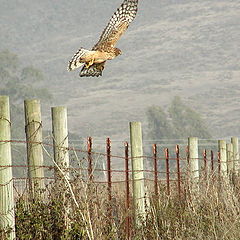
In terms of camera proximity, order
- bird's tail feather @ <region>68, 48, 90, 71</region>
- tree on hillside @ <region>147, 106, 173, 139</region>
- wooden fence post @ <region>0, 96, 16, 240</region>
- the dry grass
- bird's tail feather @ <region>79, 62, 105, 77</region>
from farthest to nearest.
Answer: tree on hillside @ <region>147, 106, 173, 139</region>, bird's tail feather @ <region>79, 62, 105, 77</region>, bird's tail feather @ <region>68, 48, 90, 71</region>, the dry grass, wooden fence post @ <region>0, 96, 16, 240</region>

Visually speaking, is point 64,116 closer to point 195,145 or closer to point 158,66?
point 195,145

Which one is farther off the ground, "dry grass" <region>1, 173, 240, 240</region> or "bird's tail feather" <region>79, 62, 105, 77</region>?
"bird's tail feather" <region>79, 62, 105, 77</region>

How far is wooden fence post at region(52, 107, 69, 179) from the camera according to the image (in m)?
10.3

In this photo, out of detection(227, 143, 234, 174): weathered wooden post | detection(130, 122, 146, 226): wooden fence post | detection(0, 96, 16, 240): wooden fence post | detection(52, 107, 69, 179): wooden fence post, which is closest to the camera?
detection(0, 96, 16, 240): wooden fence post

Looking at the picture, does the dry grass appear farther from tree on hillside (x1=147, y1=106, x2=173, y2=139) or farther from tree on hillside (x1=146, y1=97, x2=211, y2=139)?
tree on hillside (x1=147, y1=106, x2=173, y2=139)

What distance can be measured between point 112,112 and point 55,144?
15737 centimetres

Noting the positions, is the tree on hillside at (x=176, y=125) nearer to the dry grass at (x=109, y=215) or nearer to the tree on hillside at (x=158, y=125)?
the tree on hillside at (x=158, y=125)

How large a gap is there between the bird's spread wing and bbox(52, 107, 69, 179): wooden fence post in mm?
3028

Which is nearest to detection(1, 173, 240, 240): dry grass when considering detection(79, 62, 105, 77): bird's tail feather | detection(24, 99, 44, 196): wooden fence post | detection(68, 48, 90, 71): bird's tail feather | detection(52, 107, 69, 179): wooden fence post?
detection(24, 99, 44, 196): wooden fence post

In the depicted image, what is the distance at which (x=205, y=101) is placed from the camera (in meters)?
163

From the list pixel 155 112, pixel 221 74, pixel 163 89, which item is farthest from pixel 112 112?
pixel 155 112

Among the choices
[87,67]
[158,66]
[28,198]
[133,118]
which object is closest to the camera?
[28,198]

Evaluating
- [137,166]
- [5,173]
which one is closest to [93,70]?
[137,166]

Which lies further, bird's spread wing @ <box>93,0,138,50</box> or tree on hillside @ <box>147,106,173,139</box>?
tree on hillside @ <box>147,106,173,139</box>
